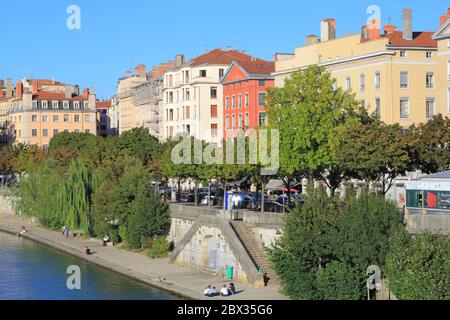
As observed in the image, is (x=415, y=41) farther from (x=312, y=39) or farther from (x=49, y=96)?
(x=49, y=96)

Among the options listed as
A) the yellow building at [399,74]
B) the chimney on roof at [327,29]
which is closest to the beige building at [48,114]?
the chimney on roof at [327,29]

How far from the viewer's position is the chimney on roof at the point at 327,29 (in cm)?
7881

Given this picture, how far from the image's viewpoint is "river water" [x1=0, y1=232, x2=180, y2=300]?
155 ft

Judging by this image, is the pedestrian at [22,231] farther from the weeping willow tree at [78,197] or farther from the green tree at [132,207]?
the green tree at [132,207]

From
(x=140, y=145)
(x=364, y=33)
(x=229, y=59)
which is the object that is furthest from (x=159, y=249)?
(x=229, y=59)

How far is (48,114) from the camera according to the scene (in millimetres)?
142875

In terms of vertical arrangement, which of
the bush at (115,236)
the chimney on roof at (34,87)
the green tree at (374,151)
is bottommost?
the bush at (115,236)

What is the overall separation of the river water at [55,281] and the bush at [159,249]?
338cm

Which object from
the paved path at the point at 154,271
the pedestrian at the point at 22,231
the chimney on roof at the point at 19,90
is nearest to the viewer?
the paved path at the point at 154,271

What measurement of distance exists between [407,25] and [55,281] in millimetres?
30969

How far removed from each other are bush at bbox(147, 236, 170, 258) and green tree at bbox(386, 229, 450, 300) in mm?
22750

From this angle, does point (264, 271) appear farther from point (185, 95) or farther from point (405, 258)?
point (185, 95)

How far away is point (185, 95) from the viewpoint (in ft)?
336

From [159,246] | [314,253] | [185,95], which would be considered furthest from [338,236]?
[185,95]
